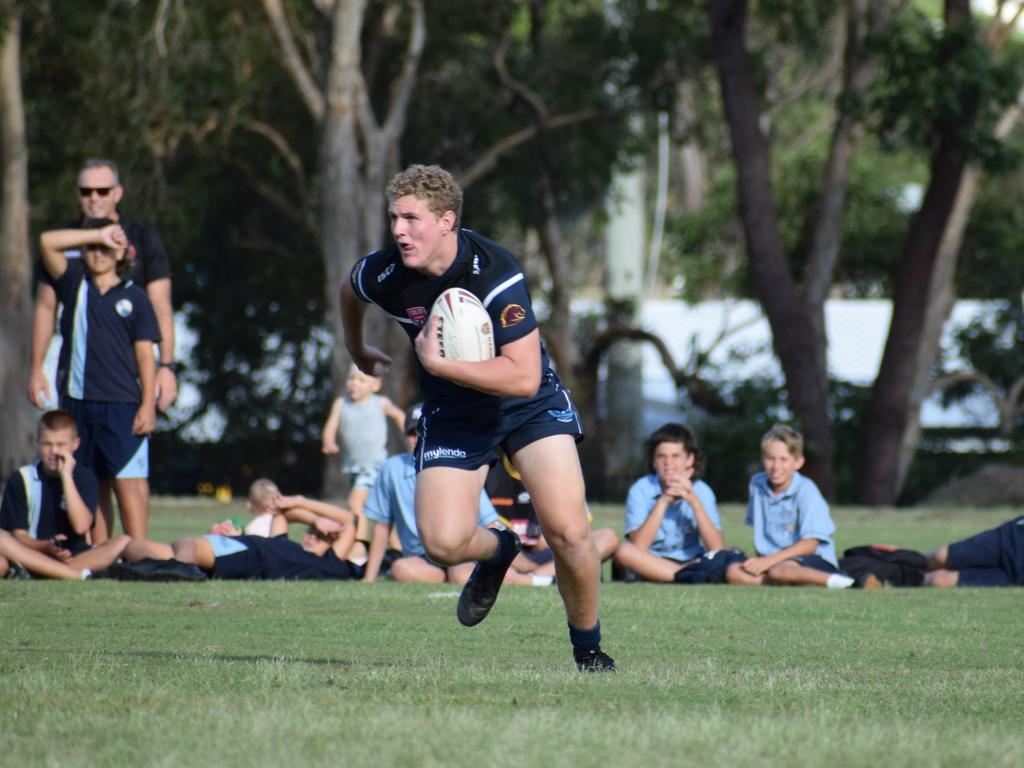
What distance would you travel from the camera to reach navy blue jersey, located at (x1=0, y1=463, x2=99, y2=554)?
10711 mm

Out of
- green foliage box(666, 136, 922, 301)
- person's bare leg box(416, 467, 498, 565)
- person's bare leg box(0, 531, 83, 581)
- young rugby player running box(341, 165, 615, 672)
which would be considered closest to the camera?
young rugby player running box(341, 165, 615, 672)

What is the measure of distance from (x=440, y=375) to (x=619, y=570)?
6.12 metres

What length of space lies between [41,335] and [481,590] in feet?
16.6

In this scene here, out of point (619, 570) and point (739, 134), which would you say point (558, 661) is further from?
point (739, 134)

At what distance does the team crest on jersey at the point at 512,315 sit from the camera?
6317 mm

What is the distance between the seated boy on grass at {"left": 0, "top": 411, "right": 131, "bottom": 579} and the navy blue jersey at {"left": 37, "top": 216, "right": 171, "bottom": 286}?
111 cm

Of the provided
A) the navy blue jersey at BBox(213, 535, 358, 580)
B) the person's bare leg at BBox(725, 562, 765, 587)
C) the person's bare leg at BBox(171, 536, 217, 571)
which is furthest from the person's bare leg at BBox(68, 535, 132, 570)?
the person's bare leg at BBox(725, 562, 765, 587)

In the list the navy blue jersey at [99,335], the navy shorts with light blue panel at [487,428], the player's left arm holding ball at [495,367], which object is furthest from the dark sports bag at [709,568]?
the player's left arm holding ball at [495,367]

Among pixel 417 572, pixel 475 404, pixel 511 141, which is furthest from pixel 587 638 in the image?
pixel 511 141

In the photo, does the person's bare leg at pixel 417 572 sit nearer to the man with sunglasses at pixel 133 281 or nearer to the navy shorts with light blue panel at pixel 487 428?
the man with sunglasses at pixel 133 281

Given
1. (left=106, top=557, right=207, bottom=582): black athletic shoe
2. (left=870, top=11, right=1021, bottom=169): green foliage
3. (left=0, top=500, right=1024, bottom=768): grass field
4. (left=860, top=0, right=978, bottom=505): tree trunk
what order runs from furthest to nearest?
1. (left=860, top=0, right=978, bottom=505): tree trunk
2. (left=870, top=11, right=1021, bottom=169): green foliage
3. (left=106, top=557, right=207, bottom=582): black athletic shoe
4. (left=0, top=500, right=1024, bottom=768): grass field

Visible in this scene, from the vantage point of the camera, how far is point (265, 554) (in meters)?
11.4

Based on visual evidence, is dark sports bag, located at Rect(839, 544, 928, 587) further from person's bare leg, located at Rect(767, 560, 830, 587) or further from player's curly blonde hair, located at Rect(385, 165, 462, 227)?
player's curly blonde hair, located at Rect(385, 165, 462, 227)

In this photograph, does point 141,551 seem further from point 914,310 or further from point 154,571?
point 914,310
